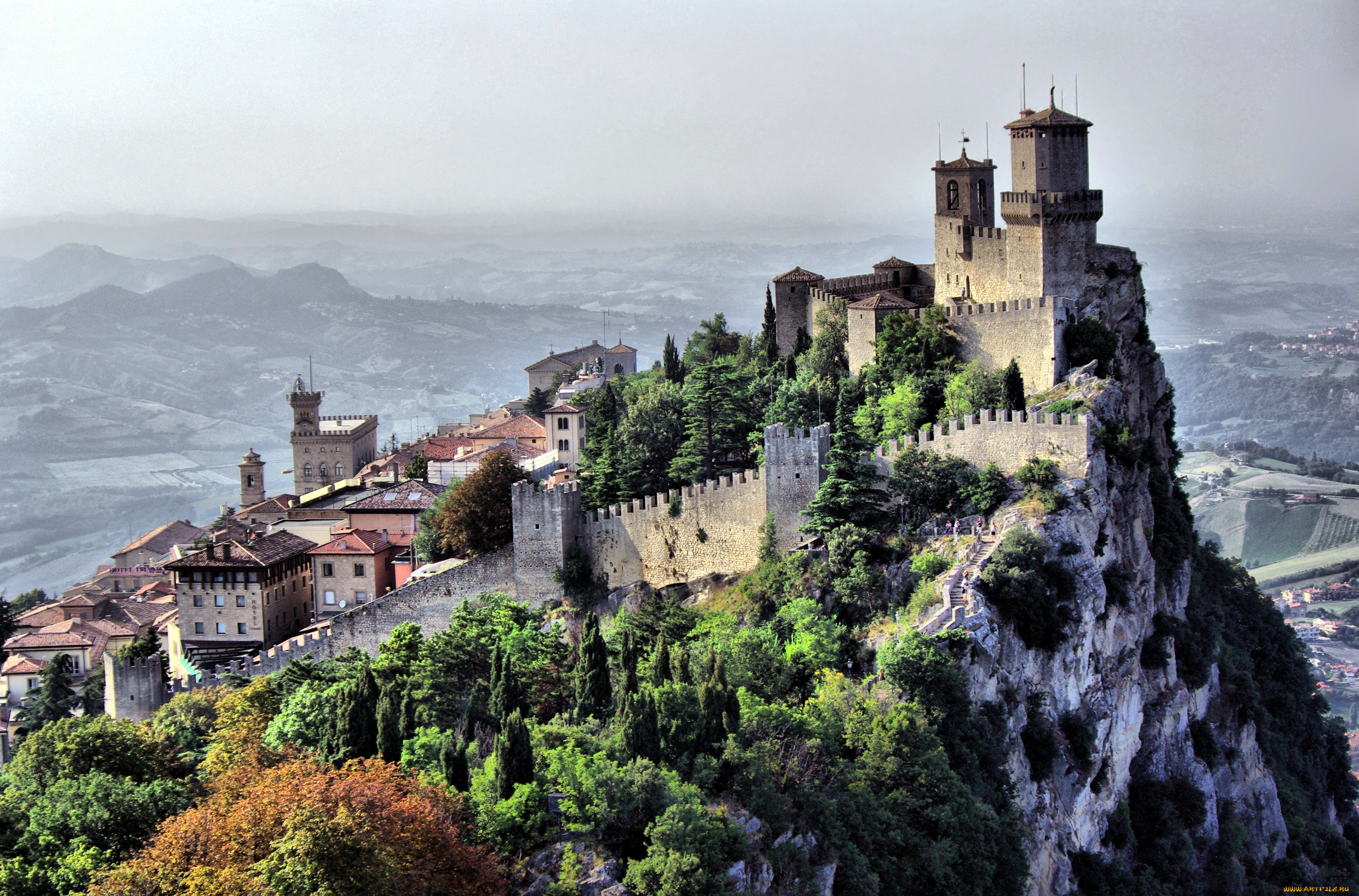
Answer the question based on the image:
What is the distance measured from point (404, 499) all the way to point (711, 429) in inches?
522

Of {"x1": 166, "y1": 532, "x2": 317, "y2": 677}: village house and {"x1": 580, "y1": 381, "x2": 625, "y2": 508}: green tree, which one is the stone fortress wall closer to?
{"x1": 580, "y1": 381, "x2": 625, "y2": 508}: green tree

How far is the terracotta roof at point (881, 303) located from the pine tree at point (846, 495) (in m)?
8.36

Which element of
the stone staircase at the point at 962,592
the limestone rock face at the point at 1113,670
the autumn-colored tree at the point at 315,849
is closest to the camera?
the autumn-colored tree at the point at 315,849

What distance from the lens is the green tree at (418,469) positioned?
62.1 m

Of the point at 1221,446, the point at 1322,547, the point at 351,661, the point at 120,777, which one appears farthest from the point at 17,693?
the point at 1221,446

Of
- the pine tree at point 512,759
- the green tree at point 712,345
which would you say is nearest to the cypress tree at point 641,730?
the pine tree at point 512,759

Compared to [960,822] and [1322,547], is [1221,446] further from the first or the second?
[960,822]

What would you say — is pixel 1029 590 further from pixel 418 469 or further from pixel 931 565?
pixel 418 469

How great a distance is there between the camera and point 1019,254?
1784 inches

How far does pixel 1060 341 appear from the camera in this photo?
4288 centimetres

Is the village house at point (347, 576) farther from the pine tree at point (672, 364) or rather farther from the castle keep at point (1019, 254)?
the castle keep at point (1019, 254)

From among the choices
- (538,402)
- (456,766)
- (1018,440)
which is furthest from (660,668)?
(538,402)

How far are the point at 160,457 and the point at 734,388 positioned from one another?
148 m

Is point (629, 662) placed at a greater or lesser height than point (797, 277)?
lesser
